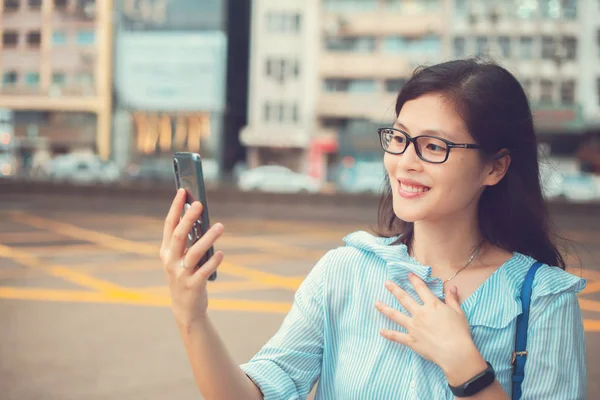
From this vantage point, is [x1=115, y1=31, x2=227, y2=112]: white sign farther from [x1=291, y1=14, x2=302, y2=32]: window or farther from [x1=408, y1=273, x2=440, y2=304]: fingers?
[x1=408, y1=273, x2=440, y2=304]: fingers

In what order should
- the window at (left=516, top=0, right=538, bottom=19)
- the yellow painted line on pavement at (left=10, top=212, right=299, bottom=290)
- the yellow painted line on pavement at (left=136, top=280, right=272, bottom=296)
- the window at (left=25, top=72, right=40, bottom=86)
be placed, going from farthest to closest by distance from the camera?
1. the window at (left=25, top=72, right=40, bottom=86)
2. the window at (left=516, top=0, right=538, bottom=19)
3. the yellow painted line on pavement at (left=10, top=212, right=299, bottom=290)
4. the yellow painted line on pavement at (left=136, top=280, right=272, bottom=296)

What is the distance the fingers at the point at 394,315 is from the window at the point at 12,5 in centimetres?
4825

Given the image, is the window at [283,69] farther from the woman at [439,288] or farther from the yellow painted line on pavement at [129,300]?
the woman at [439,288]

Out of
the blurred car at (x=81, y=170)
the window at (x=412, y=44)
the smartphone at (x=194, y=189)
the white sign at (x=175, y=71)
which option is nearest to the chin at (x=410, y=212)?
the smartphone at (x=194, y=189)

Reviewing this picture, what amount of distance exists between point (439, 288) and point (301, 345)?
13.6 inches

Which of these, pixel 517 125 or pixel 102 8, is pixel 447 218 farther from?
pixel 102 8

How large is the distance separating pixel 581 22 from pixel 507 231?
3897 cm

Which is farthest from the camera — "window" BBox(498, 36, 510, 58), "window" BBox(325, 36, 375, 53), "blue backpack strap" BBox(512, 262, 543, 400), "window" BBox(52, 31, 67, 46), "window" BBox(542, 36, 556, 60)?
"window" BBox(52, 31, 67, 46)

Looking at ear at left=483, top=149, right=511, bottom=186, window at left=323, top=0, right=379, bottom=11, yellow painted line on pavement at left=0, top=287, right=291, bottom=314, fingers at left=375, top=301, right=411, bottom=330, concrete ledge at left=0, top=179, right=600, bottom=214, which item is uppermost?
window at left=323, top=0, right=379, bottom=11

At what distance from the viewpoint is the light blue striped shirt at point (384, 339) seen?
154 cm

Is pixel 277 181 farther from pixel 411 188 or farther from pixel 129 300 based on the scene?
pixel 411 188

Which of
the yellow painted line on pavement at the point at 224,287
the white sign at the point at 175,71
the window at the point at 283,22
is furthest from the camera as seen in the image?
the white sign at the point at 175,71

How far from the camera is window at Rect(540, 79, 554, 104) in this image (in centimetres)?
3806

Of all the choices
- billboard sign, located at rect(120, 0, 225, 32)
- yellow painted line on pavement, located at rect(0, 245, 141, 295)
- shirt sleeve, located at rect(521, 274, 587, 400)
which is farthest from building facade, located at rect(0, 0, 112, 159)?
shirt sleeve, located at rect(521, 274, 587, 400)
